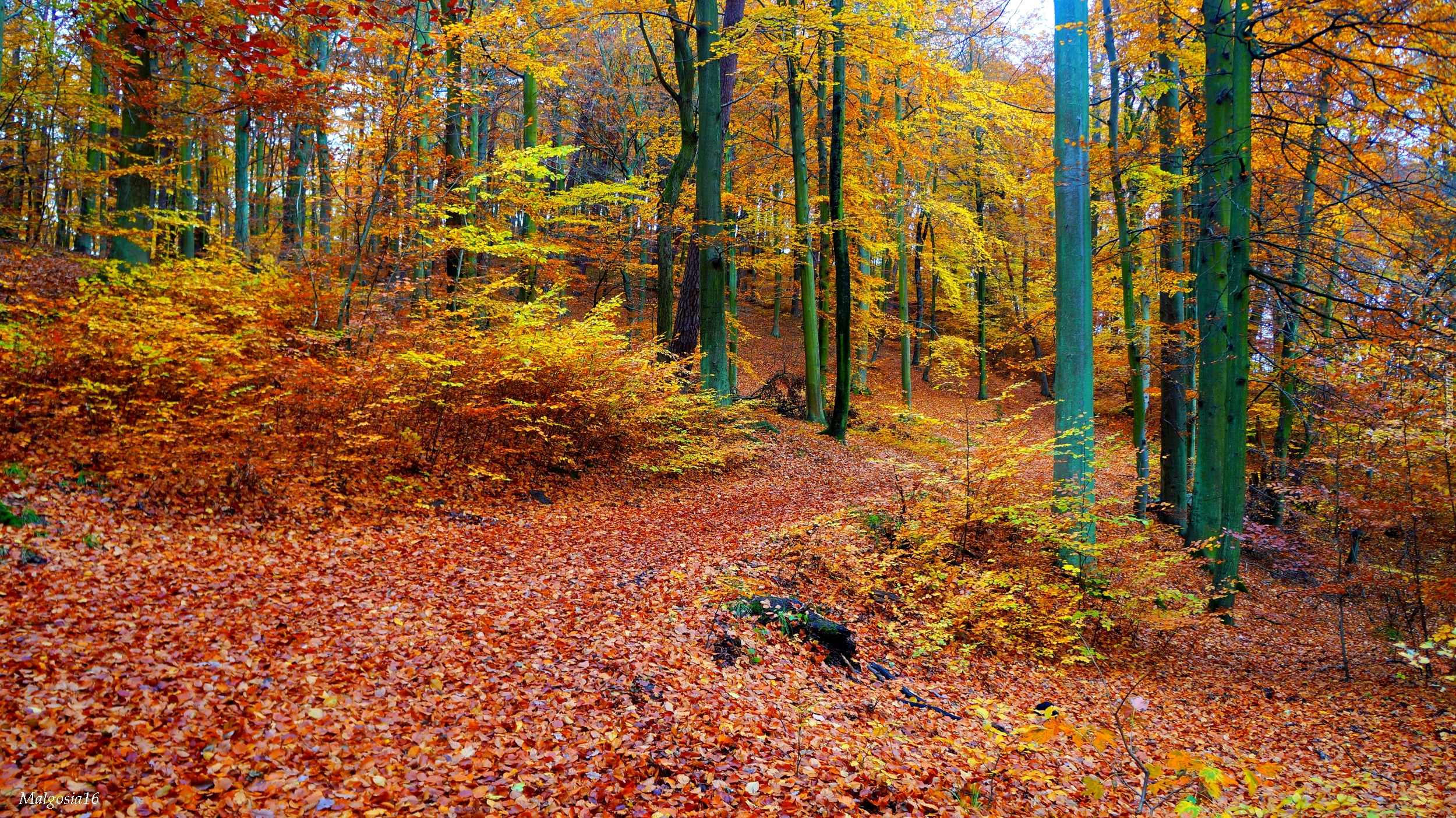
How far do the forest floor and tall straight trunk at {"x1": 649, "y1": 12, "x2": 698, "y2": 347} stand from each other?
7.19 m

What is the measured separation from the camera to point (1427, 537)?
8.21 meters

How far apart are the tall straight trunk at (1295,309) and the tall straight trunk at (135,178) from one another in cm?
1485

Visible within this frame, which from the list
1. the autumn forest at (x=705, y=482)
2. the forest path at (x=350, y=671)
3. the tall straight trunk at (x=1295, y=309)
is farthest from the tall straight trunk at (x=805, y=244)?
the forest path at (x=350, y=671)

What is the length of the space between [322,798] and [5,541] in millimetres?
3606

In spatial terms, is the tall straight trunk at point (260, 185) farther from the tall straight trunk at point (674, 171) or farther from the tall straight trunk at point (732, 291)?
the tall straight trunk at point (732, 291)

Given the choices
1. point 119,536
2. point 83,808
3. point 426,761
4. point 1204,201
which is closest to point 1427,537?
point 1204,201

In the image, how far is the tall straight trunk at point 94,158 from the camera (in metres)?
10.5

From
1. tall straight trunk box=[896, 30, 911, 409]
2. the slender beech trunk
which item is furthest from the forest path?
tall straight trunk box=[896, 30, 911, 409]

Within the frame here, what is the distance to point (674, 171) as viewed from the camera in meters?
13.6

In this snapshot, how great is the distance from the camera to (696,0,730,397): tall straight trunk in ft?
38.0

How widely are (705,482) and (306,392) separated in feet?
18.6

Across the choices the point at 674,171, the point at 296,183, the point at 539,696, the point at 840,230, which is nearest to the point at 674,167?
the point at 674,171

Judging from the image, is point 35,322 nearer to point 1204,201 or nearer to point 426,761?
point 426,761

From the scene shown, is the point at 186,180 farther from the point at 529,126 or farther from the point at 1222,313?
the point at 1222,313
